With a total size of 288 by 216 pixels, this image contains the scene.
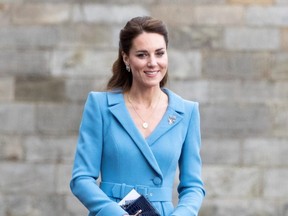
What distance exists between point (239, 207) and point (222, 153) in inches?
19.3

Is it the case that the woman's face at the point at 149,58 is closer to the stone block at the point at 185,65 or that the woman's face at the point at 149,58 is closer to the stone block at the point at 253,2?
the stone block at the point at 185,65

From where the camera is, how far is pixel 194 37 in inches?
361

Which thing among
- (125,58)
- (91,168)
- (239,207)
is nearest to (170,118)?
(125,58)

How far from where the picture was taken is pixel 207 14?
9.21m

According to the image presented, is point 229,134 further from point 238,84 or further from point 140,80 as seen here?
point 140,80

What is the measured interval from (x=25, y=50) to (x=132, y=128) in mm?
4566

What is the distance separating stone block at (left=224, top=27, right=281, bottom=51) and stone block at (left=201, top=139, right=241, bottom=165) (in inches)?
33.3

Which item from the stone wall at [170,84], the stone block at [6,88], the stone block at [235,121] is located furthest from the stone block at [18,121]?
the stone block at [235,121]

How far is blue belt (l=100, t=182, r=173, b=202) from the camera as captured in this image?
477 centimetres

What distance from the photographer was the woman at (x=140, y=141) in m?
4.75

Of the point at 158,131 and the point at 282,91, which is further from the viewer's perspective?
the point at 282,91

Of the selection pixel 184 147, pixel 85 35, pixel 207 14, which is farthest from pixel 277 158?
pixel 184 147

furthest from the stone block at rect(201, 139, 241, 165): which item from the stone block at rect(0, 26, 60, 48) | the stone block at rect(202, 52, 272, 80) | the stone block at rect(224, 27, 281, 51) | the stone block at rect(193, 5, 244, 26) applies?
the stone block at rect(0, 26, 60, 48)

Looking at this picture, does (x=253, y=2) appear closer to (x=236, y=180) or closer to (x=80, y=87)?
(x=236, y=180)
